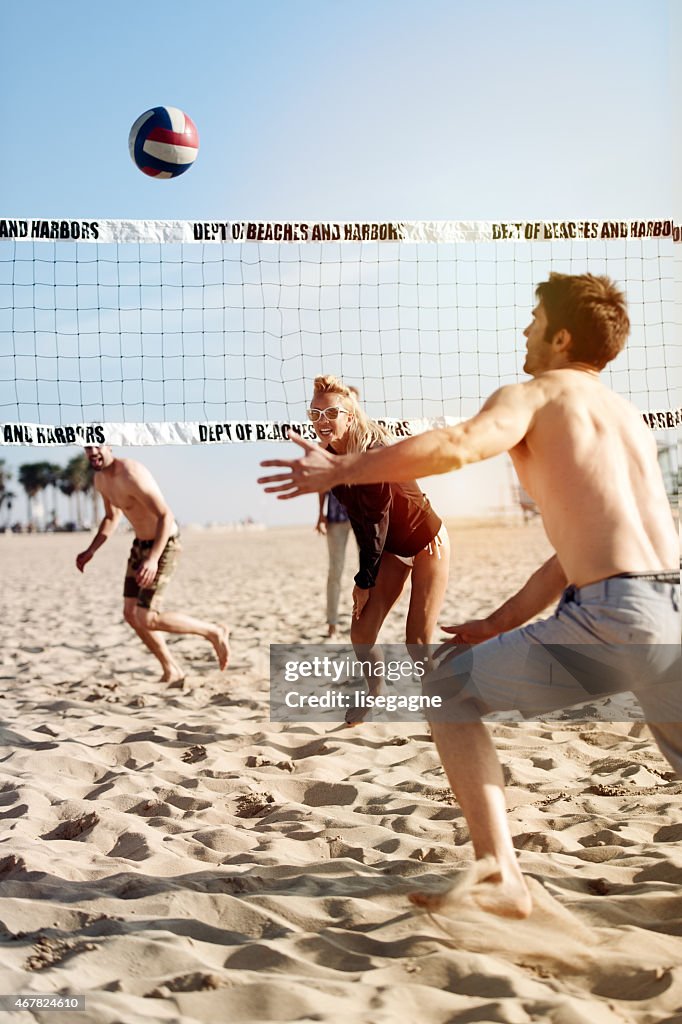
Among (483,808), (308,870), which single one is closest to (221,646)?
(308,870)

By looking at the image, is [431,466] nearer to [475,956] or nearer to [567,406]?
[567,406]

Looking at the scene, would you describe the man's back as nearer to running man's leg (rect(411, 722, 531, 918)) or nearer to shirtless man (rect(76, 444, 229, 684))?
running man's leg (rect(411, 722, 531, 918))

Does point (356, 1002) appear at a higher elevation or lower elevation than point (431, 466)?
lower

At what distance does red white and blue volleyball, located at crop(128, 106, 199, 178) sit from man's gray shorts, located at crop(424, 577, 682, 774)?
4030 mm

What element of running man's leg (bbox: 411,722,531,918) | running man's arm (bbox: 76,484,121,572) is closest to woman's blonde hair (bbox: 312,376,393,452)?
running man's leg (bbox: 411,722,531,918)

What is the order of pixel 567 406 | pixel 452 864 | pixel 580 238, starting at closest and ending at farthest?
pixel 567 406, pixel 452 864, pixel 580 238

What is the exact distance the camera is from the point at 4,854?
323 cm

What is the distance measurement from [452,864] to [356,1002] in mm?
958

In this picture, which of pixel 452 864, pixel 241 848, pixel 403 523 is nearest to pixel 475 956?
pixel 452 864

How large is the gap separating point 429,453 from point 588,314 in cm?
58

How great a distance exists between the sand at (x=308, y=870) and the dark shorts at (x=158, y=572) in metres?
0.67

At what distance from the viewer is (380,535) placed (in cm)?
434

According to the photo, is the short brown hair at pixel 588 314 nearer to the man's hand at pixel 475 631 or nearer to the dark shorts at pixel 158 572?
the man's hand at pixel 475 631

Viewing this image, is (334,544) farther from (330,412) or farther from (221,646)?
(330,412)
